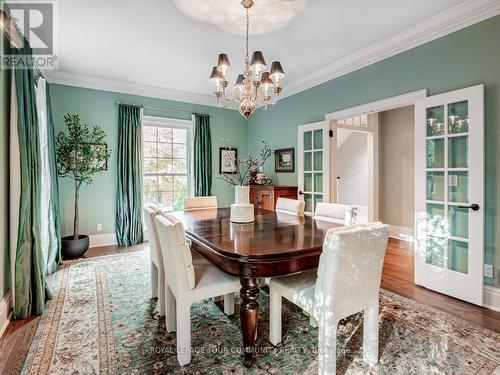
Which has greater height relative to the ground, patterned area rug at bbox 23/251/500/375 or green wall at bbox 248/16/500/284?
green wall at bbox 248/16/500/284

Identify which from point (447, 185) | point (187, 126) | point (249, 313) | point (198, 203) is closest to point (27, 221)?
point (198, 203)

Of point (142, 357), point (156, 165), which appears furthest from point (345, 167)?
point (142, 357)

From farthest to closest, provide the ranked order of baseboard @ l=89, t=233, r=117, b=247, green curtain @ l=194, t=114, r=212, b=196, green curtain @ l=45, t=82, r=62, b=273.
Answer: green curtain @ l=194, t=114, r=212, b=196
baseboard @ l=89, t=233, r=117, b=247
green curtain @ l=45, t=82, r=62, b=273

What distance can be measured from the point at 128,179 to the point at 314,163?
307 cm

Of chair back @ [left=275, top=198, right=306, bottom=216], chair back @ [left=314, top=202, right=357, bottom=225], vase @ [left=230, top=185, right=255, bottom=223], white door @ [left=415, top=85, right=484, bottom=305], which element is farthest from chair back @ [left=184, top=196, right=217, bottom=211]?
white door @ [left=415, top=85, right=484, bottom=305]

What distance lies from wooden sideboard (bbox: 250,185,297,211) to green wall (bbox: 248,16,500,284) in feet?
3.99

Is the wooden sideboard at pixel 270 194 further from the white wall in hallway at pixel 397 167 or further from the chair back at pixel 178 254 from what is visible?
the chair back at pixel 178 254

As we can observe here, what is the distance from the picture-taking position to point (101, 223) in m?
4.43

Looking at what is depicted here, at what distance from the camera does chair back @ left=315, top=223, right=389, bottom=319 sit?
140 centimetres

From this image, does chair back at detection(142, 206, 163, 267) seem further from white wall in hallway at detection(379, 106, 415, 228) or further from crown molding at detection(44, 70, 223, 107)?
white wall in hallway at detection(379, 106, 415, 228)

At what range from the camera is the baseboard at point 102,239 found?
437cm

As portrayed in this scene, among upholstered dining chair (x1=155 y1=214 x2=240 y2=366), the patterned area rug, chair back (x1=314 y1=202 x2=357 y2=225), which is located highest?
chair back (x1=314 y1=202 x2=357 y2=225)

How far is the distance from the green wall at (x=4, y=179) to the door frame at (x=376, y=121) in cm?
366

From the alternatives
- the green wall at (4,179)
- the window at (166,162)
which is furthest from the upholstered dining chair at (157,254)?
the window at (166,162)
